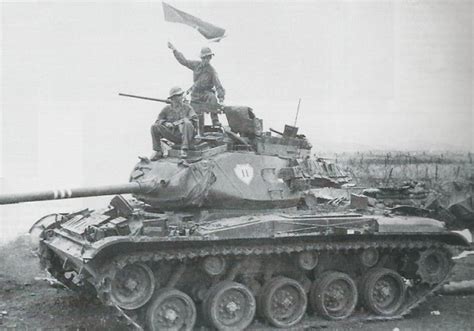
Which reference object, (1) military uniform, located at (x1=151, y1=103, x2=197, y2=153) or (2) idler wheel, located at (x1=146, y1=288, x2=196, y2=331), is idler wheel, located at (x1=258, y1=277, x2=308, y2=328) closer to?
(2) idler wheel, located at (x1=146, y1=288, x2=196, y2=331)

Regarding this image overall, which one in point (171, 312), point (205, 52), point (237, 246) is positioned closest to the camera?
point (171, 312)

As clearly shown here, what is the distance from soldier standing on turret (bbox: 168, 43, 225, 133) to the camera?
11.0 meters

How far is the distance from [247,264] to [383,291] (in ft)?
9.14

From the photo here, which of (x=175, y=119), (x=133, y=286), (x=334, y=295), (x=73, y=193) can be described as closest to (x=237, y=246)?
(x=133, y=286)

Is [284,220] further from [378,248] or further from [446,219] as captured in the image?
[446,219]

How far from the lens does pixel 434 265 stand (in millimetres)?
10430

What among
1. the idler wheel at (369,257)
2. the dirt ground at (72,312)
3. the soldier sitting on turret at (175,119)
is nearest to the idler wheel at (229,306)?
the dirt ground at (72,312)

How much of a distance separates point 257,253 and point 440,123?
6072 mm

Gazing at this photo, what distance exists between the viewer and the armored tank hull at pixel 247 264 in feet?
25.9

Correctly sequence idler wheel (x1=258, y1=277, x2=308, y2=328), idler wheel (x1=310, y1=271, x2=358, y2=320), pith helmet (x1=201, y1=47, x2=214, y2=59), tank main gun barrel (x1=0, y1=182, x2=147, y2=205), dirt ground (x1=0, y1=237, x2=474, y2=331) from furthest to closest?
pith helmet (x1=201, y1=47, x2=214, y2=59), idler wheel (x1=310, y1=271, x2=358, y2=320), idler wheel (x1=258, y1=277, x2=308, y2=328), dirt ground (x1=0, y1=237, x2=474, y2=331), tank main gun barrel (x1=0, y1=182, x2=147, y2=205)

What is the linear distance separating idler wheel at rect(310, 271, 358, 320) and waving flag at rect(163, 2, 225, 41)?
5200 mm

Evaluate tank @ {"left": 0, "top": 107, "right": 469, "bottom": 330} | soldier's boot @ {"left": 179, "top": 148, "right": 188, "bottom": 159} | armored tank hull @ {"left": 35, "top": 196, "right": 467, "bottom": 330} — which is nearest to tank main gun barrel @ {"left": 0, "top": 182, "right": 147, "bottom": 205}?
tank @ {"left": 0, "top": 107, "right": 469, "bottom": 330}

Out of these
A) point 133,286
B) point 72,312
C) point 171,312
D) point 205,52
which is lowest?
point 72,312

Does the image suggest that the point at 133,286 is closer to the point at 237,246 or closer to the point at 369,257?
the point at 237,246
